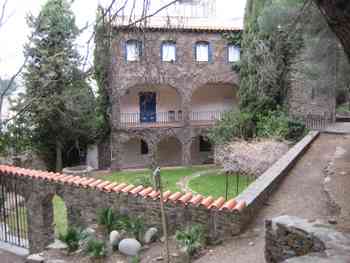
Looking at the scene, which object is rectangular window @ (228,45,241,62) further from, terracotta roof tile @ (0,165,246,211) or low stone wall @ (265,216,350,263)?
low stone wall @ (265,216,350,263)

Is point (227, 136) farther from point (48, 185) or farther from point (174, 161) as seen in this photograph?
point (48, 185)

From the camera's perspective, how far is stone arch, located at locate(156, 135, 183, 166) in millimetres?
23411

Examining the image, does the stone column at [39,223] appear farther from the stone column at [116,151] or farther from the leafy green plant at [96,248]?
the stone column at [116,151]

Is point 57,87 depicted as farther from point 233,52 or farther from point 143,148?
point 233,52

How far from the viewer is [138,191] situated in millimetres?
7305

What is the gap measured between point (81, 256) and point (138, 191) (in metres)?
1.70

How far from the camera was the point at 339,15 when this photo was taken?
2.57 meters

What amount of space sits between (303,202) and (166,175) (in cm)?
1179

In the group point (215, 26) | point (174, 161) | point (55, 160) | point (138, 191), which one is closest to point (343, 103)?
point (215, 26)

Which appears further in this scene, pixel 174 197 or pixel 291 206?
pixel 291 206

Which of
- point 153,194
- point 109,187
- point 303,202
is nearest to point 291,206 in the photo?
point 303,202

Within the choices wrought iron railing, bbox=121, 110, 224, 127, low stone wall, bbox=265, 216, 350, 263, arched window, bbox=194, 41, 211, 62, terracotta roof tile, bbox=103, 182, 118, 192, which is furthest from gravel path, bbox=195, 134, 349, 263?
wrought iron railing, bbox=121, 110, 224, 127

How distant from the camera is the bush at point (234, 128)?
1762cm

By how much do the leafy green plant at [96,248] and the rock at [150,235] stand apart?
31.7 inches
